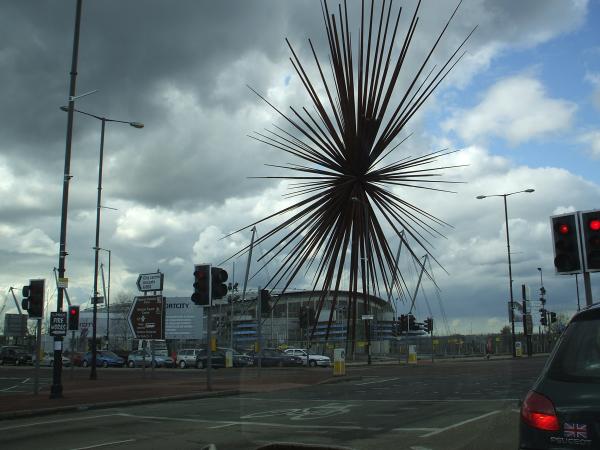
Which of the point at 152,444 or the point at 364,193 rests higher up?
the point at 364,193

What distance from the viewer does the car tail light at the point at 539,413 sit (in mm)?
3361

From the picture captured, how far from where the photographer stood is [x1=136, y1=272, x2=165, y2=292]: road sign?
111 feet

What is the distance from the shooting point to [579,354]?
12.0 feet

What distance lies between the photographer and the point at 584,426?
127 inches

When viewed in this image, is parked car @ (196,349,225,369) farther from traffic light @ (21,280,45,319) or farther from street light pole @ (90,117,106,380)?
traffic light @ (21,280,45,319)

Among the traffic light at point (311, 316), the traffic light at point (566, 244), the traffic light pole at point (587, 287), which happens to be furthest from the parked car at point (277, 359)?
the traffic light at point (311, 316)

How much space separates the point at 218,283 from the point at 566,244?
43.3 ft

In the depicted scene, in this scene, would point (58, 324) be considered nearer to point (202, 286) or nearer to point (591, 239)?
point (202, 286)

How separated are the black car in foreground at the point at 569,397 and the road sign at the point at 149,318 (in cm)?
3014

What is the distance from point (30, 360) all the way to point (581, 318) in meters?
71.0

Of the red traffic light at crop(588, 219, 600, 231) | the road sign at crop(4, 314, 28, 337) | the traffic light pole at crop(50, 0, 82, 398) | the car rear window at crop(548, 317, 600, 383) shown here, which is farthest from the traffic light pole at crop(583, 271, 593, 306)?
the road sign at crop(4, 314, 28, 337)

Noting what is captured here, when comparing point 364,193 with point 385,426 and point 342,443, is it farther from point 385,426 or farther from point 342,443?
point 385,426

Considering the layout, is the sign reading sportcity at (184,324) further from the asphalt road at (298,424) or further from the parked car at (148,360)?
the asphalt road at (298,424)

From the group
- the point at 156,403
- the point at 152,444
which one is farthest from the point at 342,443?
the point at 156,403
